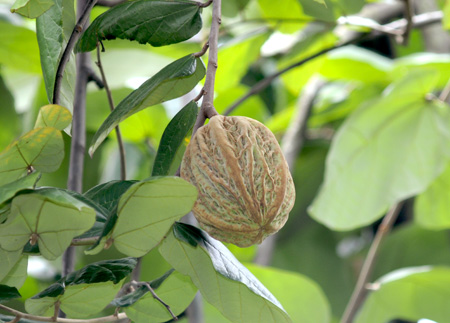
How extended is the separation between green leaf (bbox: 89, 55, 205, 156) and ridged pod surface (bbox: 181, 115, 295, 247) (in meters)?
0.04

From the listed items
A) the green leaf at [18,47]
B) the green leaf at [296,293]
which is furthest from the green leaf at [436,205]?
the green leaf at [18,47]

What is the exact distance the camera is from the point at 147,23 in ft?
1.36

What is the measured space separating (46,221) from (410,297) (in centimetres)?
64

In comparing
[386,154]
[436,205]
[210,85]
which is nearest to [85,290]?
[210,85]

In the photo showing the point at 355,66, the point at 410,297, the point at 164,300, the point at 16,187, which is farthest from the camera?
the point at 355,66

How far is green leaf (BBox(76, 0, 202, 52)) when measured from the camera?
408mm

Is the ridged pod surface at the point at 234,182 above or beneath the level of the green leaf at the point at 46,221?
beneath

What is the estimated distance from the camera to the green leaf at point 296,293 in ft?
2.48

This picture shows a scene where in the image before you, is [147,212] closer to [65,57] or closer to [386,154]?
[65,57]

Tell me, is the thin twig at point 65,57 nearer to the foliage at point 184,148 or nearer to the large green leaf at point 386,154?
the foliage at point 184,148

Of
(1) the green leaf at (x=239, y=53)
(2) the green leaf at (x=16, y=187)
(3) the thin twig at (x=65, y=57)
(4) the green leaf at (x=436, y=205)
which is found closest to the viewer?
(2) the green leaf at (x=16, y=187)

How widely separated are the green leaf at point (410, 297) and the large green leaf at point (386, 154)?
0.29 ft

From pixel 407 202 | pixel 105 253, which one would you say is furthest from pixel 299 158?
pixel 105 253

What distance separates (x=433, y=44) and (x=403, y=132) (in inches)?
12.5
